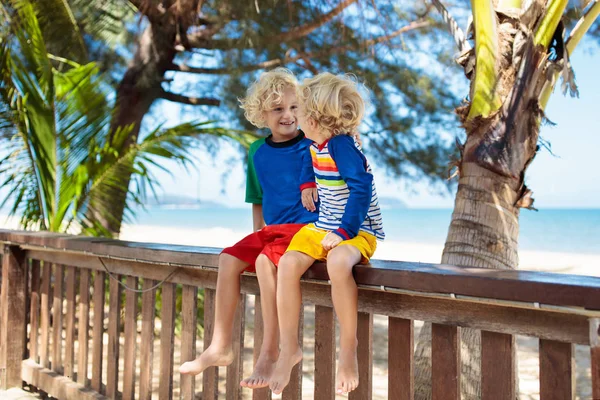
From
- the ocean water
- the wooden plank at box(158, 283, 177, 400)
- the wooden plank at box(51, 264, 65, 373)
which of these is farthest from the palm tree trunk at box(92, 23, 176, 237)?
the ocean water

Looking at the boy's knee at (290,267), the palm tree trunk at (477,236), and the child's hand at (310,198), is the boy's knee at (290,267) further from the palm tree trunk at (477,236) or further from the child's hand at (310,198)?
the palm tree trunk at (477,236)

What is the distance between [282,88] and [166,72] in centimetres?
511

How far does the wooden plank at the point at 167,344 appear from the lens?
2.69m

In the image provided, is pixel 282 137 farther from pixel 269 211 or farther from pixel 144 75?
pixel 144 75

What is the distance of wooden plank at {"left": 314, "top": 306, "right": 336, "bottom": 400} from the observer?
206cm

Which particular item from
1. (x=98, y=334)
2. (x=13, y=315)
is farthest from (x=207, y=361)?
(x=13, y=315)

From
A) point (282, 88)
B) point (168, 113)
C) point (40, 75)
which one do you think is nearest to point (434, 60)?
point (168, 113)

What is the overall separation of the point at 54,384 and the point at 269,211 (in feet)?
6.18

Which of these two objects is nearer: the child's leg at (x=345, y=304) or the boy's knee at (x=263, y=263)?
the child's leg at (x=345, y=304)

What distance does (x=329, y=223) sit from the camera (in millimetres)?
1979

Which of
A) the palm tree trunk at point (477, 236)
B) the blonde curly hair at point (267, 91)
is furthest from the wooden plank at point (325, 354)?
the palm tree trunk at point (477, 236)

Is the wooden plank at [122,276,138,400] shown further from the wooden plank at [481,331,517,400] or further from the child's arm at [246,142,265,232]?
the wooden plank at [481,331,517,400]

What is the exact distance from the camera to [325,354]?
2068mm

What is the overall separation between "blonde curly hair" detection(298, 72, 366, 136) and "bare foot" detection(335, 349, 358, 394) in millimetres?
711
